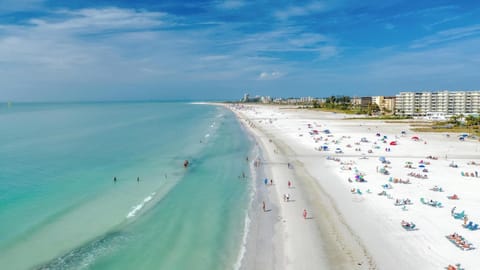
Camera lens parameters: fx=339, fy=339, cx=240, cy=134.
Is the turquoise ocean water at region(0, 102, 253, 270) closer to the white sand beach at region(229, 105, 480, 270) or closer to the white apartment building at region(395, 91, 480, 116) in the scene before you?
the white sand beach at region(229, 105, 480, 270)

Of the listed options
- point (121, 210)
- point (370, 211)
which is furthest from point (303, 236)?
point (121, 210)

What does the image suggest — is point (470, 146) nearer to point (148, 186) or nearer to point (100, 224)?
point (148, 186)

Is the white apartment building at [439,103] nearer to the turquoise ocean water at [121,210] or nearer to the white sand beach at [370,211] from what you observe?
the white sand beach at [370,211]

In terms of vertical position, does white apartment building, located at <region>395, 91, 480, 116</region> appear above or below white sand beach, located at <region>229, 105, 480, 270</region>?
above

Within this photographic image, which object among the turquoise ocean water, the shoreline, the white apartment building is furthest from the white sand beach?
the white apartment building

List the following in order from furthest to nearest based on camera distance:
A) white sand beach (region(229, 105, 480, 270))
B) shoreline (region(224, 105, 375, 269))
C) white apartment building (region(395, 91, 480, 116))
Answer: white apartment building (region(395, 91, 480, 116))
white sand beach (region(229, 105, 480, 270))
shoreline (region(224, 105, 375, 269))

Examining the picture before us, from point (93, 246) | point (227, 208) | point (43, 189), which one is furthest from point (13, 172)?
point (227, 208)
